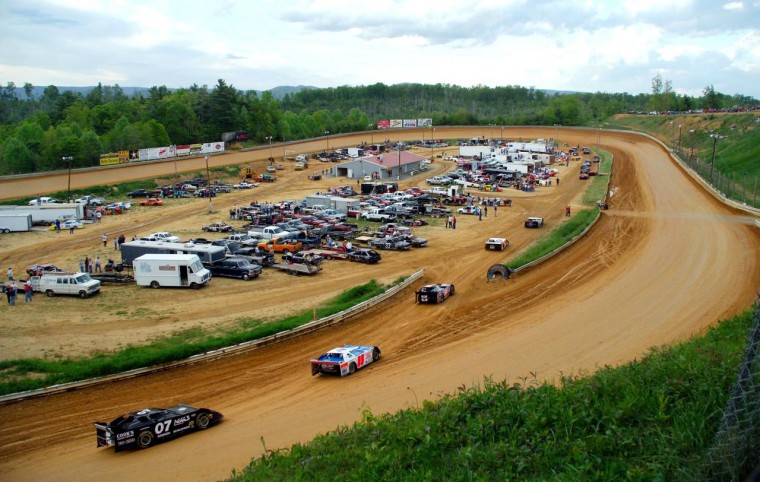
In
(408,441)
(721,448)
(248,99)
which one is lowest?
(408,441)

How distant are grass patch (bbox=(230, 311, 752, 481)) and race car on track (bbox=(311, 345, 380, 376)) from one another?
6931 mm

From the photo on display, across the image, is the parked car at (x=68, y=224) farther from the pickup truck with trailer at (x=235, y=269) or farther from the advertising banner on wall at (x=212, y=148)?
the advertising banner on wall at (x=212, y=148)

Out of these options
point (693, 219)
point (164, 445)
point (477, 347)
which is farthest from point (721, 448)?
point (693, 219)

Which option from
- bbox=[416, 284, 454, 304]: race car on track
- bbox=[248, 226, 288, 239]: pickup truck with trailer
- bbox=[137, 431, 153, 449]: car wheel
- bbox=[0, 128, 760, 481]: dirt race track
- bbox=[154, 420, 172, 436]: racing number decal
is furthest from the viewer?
bbox=[248, 226, 288, 239]: pickup truck with trailer

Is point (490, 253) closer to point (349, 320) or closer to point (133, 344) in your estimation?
point (349, 320)

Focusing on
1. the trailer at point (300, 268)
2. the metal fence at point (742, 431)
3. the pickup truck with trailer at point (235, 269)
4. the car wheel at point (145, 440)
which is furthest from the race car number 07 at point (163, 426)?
the trailer at point (300, 268)

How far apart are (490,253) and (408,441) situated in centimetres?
2627

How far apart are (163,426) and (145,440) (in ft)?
1.59

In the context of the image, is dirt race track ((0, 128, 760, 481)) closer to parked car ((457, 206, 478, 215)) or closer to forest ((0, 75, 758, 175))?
parked car ((457, 206, 478, 215))

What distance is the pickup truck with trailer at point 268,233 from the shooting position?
38.4 m

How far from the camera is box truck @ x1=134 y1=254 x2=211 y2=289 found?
96.2 feet

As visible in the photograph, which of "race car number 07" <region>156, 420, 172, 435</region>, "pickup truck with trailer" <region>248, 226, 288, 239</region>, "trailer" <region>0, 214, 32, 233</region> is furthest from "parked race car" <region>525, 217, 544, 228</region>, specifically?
"trailer" <region>0, 214, 32, 233</region>

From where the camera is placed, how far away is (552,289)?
26547mm

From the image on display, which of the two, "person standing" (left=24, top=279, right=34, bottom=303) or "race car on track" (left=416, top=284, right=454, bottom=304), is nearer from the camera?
"race car on track" (left=416, top=284, right=454, bottom=304)
